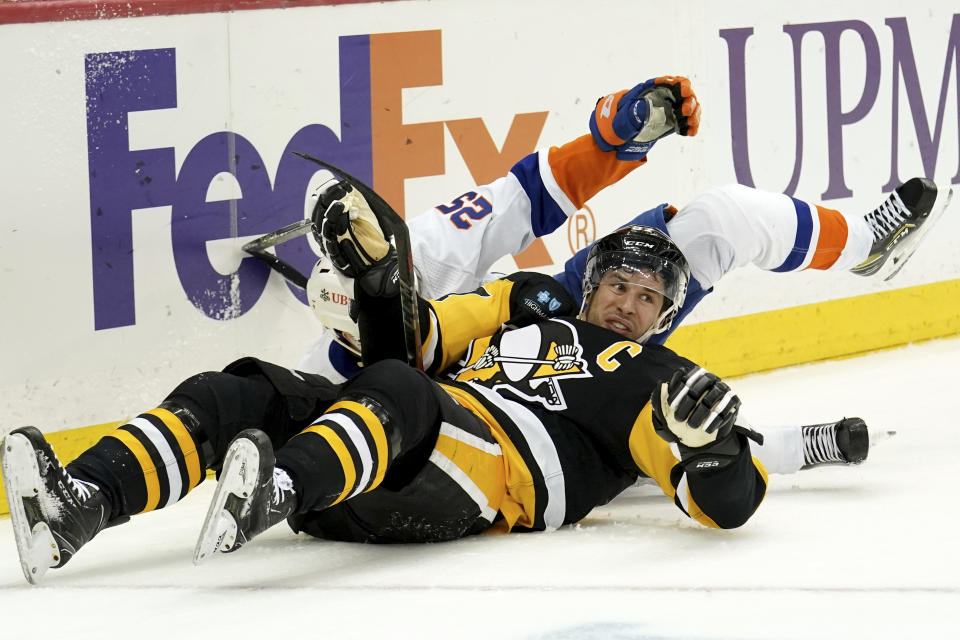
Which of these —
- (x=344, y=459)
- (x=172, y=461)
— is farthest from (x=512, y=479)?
(x=172, y=461)

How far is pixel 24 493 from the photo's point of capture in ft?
6.54

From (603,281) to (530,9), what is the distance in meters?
1.48

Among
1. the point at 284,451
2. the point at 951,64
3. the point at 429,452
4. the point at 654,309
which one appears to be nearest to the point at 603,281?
the point at 654,309

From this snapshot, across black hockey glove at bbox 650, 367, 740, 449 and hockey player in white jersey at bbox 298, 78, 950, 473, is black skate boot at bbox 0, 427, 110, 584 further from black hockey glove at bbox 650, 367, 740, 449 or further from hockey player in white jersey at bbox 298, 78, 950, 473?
hockey player in white jersey at bbox 298, 78, 950, 473

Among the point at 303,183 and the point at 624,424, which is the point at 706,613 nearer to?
the point at 624,424

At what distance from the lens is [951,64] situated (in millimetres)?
4953

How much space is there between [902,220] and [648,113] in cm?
69

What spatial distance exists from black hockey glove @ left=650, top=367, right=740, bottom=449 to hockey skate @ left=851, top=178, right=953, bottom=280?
4.01 feet

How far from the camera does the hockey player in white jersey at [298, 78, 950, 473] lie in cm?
311

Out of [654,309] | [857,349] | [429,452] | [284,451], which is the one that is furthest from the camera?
[857,349]

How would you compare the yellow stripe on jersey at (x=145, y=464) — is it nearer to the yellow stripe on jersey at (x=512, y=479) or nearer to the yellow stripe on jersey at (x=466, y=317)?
the yellow stripe on jersey at (x=512, y=479)

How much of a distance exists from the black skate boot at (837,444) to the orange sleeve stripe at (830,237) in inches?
17.3

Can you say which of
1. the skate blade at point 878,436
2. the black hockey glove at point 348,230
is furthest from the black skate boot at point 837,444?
the black hockey glove at point 348,230

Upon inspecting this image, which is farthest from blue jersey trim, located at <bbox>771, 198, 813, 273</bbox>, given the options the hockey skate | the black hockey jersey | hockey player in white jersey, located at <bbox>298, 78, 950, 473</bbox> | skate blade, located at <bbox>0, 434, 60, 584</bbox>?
skate blade, located at <bbox>0, 434, 60, 584</bbox>
